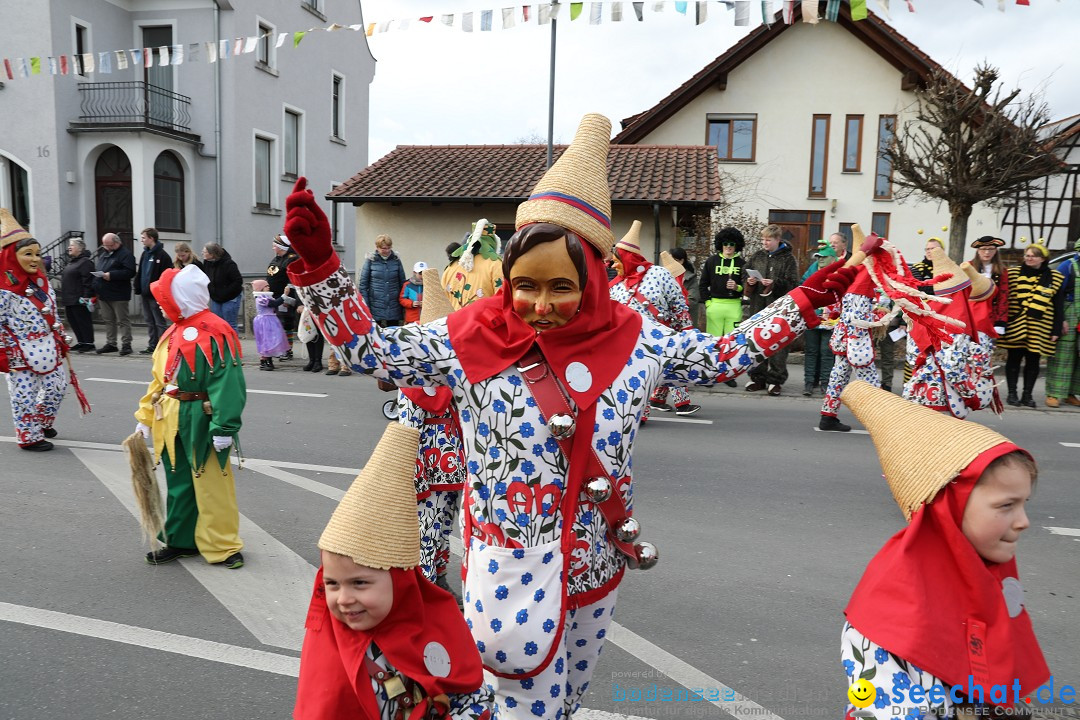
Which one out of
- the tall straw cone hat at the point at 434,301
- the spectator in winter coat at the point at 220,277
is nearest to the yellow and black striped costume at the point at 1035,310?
the tall straw cone hat at the point at 434,301

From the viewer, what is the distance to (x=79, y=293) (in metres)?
13.5

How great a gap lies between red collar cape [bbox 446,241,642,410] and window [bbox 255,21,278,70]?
21.3 m

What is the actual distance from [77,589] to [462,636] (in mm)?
3102

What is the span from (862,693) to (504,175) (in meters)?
15.9

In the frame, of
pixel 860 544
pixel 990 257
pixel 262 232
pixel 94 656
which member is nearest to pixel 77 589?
pixel 94 656

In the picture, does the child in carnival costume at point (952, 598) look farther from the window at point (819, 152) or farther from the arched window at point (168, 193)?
the window at point (819, 152)

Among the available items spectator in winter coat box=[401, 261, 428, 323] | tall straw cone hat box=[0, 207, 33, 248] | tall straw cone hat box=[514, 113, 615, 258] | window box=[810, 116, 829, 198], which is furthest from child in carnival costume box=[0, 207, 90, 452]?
window box=[810, 116, 829, 198]

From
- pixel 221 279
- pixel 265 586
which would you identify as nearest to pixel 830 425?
pixel 265 586

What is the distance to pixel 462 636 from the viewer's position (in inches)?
80.4

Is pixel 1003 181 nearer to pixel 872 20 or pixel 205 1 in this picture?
pixel 872 20

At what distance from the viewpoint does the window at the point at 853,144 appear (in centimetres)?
2253

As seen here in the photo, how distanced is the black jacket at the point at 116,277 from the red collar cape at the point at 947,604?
14098 millimetres

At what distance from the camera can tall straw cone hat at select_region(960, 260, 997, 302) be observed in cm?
596

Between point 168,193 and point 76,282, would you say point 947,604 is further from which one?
point 168,193
